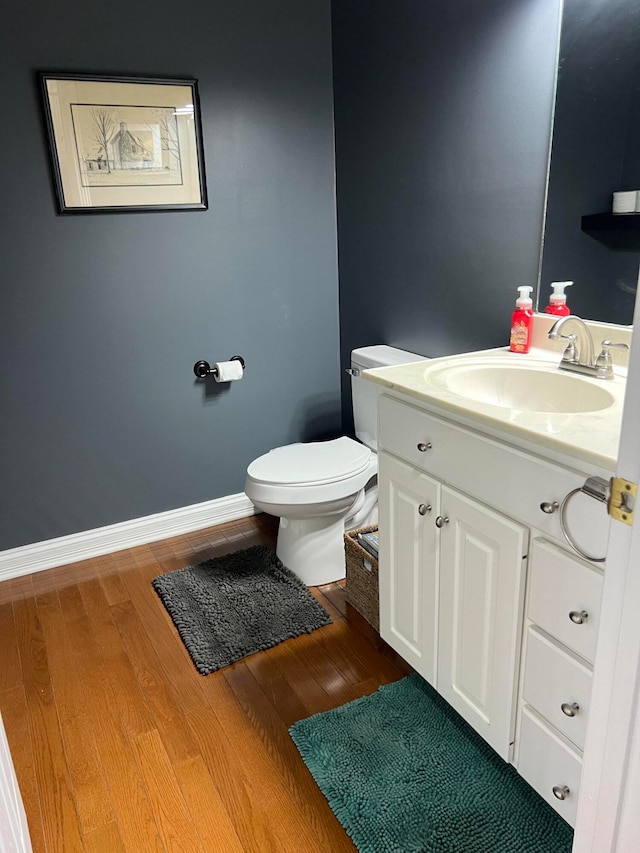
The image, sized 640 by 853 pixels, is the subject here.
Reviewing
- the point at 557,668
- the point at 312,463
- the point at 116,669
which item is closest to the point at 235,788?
the point at 116,669

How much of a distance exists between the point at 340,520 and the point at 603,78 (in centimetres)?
158

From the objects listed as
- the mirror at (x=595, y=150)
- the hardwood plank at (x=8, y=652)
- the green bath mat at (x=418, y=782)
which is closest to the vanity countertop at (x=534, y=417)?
the mirror at (x=595, y=150)

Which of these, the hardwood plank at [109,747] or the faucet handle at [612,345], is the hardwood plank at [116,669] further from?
the faucet handle at [612,345]

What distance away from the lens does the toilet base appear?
7.73ft

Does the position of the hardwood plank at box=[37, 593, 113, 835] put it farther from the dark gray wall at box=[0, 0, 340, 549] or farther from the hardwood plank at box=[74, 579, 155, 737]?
the dark gray wall at box=[0, 0, 340, 549]

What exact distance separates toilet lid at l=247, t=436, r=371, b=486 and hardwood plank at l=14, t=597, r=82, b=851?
916 millimetres

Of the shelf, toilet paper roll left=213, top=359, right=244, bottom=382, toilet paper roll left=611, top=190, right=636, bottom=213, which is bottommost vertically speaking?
toilet paper roll left=213, top=359, right=244, bottom=382

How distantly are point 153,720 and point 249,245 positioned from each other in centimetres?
183

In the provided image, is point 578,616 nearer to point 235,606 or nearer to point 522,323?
point 522,323

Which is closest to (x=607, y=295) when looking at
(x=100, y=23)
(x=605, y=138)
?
(x=605, y=138)

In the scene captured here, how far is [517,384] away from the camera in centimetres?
168

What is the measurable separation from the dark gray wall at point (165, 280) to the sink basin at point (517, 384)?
1.29 metres

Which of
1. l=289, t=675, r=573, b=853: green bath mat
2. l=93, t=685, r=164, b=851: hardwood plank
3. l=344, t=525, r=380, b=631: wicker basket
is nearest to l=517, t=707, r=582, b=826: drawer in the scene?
l=289, t=675, r=573, b=853: green bath mat

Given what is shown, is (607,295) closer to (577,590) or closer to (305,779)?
(577,590)
